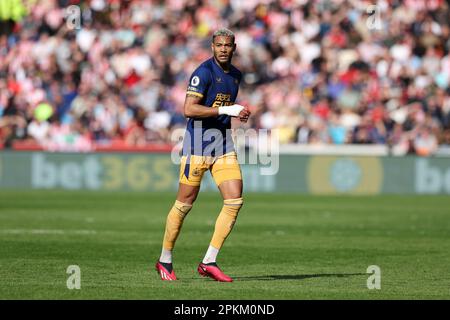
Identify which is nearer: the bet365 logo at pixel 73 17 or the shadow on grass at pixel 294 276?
the shadow on grass at pixel 294 276

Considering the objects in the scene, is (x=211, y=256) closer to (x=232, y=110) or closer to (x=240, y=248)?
(x=232, y=110)

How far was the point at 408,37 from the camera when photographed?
107ft

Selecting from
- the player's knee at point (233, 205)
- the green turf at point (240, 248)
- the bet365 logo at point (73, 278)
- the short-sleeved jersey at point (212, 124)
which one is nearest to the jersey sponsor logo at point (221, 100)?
the short-sleeved jersey at point (212, 124)

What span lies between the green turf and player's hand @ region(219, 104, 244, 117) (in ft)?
5.56

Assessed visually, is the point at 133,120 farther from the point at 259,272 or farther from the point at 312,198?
the point at 259,272

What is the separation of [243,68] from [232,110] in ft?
70.8

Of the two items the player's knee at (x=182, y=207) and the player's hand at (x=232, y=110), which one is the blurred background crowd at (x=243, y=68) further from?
the player's hand at (x=232, y=110)

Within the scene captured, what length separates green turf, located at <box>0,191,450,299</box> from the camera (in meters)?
10.3

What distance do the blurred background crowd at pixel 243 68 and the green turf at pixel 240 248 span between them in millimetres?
4195

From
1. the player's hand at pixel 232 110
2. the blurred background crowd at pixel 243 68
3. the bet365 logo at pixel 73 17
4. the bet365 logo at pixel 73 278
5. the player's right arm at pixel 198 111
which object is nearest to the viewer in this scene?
the bet365 logo at pixel 73 278

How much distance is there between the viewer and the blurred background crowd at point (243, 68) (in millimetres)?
30844

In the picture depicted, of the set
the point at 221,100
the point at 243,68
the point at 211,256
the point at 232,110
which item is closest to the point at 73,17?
the point at 243,68

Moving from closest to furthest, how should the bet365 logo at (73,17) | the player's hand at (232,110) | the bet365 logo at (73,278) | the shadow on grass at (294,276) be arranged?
the bet365 logo at (73,278), the player's hand at (232,110), the shadow on grass at (294,276), the bet365 logo at (73,17)

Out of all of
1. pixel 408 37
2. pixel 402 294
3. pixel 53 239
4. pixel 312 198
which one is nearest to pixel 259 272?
pixel 402 294
